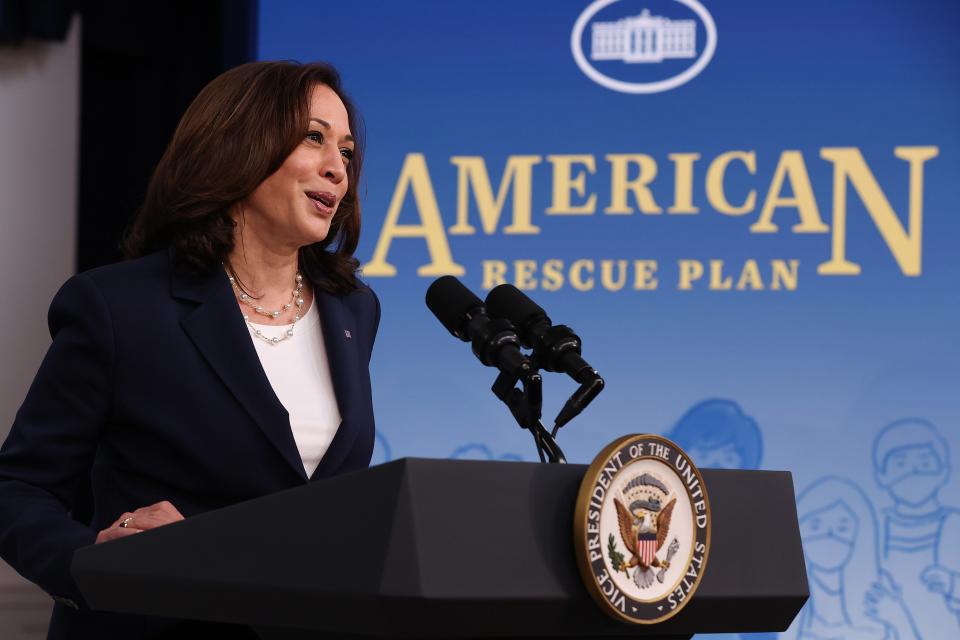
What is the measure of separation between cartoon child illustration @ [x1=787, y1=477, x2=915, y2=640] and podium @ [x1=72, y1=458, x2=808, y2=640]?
6.89 feet

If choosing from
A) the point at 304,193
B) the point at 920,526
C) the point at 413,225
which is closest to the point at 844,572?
the point at 920,526

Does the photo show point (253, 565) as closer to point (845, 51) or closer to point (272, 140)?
point (272, 140)

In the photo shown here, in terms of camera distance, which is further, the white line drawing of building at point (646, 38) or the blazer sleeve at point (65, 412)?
the white line drawing of building at point (646, 38)

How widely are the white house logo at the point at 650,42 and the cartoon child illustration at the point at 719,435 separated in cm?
85

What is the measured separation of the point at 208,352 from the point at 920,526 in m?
2.20

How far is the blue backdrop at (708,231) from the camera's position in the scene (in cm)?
310

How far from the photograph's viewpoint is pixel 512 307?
1306 millimetres

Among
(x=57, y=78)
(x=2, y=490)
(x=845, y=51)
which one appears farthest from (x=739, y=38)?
(x=2, y=490)

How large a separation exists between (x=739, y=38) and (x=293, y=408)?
7.07ft

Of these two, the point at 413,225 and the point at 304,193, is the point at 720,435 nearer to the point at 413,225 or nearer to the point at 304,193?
the point at 413,225

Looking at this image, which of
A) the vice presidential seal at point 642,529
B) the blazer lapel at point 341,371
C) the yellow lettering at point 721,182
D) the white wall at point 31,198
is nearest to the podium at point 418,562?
the vice presidential seal at point 642,529

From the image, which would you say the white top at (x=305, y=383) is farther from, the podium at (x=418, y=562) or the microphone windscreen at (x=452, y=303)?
the podium at (x=418, y=562)

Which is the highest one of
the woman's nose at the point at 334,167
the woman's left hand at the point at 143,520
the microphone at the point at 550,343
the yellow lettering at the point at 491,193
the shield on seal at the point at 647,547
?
the yellow lettering at the point at 491,193

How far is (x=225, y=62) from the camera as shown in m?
3.76
